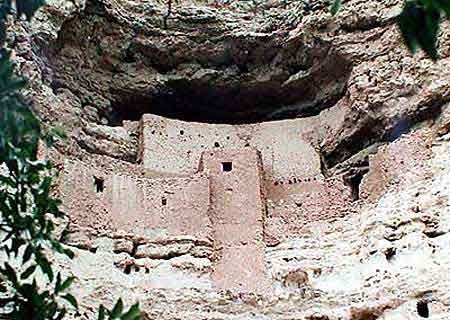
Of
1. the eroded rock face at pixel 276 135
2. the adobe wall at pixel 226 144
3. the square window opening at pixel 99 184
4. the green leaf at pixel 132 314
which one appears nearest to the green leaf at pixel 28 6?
the green leaf at pixel 132 314

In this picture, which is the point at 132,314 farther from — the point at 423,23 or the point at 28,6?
the point at 423,23

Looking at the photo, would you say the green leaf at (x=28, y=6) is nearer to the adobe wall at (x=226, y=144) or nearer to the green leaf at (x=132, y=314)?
the green leaf at (x=132, y=314)

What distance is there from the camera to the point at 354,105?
59.0ft

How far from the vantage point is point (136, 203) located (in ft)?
54.6

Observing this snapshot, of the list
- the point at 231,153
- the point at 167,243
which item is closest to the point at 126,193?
the point at 167,243

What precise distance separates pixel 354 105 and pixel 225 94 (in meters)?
3.86

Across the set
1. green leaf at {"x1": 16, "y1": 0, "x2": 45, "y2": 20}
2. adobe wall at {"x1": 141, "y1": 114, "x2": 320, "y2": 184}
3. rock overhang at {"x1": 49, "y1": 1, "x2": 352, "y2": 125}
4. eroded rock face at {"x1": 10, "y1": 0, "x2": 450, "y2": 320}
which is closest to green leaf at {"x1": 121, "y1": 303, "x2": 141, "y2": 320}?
green leaf at {"x1": 16, "y1": 0, "x2": 45, "y2": 20}

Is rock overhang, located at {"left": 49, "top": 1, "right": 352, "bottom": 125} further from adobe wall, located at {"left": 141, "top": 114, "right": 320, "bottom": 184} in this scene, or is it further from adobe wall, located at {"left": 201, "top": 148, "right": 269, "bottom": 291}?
adobe wall, located at {"left": 201, "top": 148, "right": 269, "bottom": 291}

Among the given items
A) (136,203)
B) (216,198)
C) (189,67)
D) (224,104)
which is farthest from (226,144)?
(136,203)

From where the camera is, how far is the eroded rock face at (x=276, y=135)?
1467 cm

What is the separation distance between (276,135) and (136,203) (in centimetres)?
424

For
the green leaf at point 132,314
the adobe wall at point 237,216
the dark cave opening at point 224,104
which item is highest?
the dark cave opening at point 224,104

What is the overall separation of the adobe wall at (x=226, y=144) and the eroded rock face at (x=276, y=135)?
0.81 feet

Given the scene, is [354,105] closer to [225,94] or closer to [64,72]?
[225,94]
